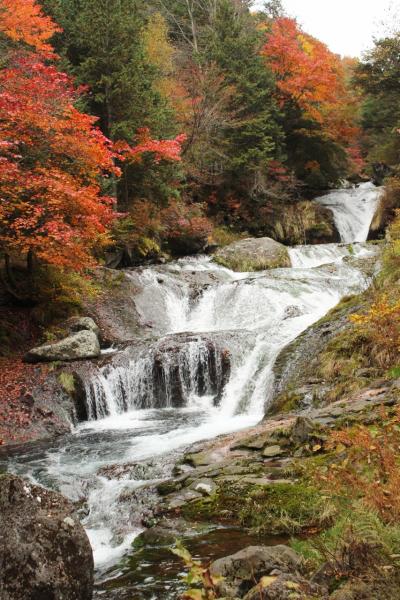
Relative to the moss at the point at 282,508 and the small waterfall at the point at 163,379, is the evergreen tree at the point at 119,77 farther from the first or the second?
the moss at the point at 282,508

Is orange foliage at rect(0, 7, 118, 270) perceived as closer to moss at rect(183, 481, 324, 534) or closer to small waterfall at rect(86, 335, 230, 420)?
small waterfall at rect(86, 335, 230, 420)

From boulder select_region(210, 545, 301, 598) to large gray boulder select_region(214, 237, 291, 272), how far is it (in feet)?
57.0

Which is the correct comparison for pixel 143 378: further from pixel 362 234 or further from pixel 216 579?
pixel 362 234

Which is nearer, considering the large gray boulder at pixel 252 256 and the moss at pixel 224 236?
the large gray boulder at pixel 252 256

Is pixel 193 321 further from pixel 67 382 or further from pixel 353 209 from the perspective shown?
pixel 353 209

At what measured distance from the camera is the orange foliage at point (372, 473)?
347 cm

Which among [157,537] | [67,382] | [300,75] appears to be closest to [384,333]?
[157,537]

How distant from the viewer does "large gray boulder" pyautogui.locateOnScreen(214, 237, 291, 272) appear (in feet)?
A: 68.0

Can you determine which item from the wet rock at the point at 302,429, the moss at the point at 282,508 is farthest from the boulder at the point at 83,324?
the moss at the point at 282,508

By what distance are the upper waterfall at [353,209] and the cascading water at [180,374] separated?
5.51m

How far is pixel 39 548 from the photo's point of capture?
3.74m

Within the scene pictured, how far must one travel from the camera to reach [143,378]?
1184 cm

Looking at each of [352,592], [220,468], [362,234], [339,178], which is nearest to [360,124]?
[339,178]

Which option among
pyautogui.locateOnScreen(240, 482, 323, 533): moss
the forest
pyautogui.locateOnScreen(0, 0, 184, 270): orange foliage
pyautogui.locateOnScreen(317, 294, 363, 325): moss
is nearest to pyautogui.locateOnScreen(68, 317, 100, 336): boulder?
the forest
